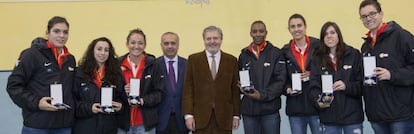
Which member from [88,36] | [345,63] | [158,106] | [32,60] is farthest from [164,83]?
[88,36]

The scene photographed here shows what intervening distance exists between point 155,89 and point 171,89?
0.71 ft

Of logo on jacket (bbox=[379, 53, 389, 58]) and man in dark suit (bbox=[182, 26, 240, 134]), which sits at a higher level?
logo on jacket (bbox=[379, 53, 389, 58])

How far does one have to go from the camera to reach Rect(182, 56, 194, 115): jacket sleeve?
4.08 metres

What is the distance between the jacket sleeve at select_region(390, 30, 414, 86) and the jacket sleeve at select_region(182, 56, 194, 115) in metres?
1.79

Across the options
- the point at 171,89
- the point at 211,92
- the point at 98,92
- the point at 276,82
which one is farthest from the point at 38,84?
the point at 276,82

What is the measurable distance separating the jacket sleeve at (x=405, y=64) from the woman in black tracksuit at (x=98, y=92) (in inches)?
92.3

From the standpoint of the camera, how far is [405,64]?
3.50m

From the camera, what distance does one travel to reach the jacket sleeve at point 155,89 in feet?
13.0

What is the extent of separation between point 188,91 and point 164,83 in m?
0.28

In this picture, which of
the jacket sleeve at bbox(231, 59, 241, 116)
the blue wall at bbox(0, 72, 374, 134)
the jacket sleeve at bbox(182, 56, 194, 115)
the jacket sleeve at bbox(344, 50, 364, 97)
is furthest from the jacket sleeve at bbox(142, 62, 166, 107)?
the blue wall at bbox(0, 72, 374, 134)

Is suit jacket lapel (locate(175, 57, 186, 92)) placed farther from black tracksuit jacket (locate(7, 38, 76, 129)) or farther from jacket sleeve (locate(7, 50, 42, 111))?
jacket sleeve (locate(7, 50, 42, 111))

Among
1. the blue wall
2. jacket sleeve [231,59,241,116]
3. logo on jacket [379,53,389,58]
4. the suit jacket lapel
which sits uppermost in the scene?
logo on jacket [379,53,389,58]

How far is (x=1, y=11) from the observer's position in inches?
253

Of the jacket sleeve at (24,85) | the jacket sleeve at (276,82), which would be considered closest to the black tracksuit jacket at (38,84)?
the jacket sleeve at (24,85)
